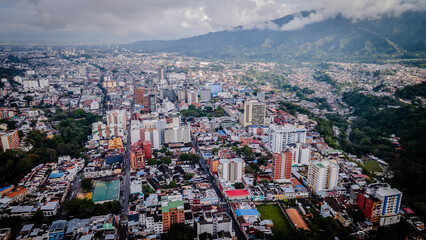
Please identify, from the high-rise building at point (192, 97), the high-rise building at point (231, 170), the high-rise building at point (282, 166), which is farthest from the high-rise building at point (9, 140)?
the high-rise building at point (192, 97)

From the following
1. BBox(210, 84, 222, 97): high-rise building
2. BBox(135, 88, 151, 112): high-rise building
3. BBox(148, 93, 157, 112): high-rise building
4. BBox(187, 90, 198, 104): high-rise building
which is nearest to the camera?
BBox(148, 93, 157, 112): high-rise building

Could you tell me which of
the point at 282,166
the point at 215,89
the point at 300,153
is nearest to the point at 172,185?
the point at 282,166

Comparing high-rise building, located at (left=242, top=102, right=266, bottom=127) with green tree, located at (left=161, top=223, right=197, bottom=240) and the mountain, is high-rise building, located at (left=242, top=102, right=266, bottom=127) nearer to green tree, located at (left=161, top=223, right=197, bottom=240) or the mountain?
green tree, located at (left=161, top=223, right=197, bottom=240)

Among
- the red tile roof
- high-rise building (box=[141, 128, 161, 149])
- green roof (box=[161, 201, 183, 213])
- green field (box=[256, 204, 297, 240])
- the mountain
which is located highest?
the mountain

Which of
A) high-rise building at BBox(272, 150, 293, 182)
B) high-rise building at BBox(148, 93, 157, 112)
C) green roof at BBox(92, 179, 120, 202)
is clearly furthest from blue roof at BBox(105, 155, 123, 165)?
high-rise building at BBox(148, 93, 157, 112)

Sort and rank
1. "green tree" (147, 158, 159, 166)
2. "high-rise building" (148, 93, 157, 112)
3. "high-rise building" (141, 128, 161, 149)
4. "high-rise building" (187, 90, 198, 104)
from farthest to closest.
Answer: "high-rise building" (187, 90, 198, 104)
"high-rise building" (148, 93, 157, 112)
"high-rise building" (141, 128, 161, 149)
"green tree" (147, 158, 159, 166)

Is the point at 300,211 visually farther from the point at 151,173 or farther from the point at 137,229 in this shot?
the point at 151,173
